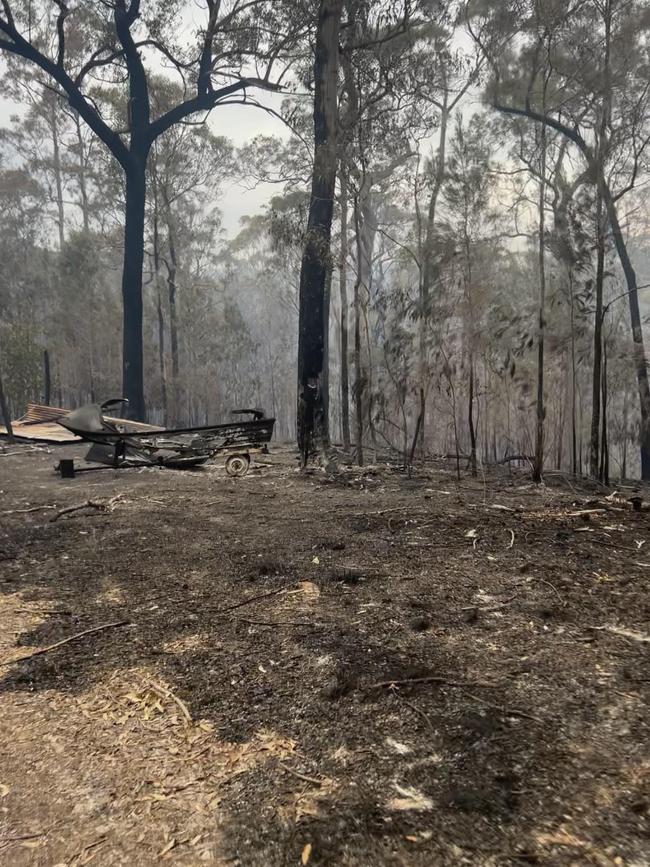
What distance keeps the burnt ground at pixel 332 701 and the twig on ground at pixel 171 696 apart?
1.0 inches

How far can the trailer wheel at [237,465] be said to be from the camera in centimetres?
841

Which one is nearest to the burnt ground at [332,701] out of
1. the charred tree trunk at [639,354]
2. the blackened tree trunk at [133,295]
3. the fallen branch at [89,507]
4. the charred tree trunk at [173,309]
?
the fallen branch at [89,507]

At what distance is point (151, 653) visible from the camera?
248 centimetres

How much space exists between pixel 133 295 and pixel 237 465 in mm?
11641

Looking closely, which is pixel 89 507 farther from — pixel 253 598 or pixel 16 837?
pixel 16 837

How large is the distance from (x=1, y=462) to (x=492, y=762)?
10.4 metres

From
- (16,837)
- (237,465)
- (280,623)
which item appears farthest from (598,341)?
(16,837)

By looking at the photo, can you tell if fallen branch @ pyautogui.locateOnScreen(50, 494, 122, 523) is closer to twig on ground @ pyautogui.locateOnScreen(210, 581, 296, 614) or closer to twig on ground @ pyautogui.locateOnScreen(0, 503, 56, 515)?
twig on ground @ pyautogui.locateOnScreen(0, 503, 56, 515)

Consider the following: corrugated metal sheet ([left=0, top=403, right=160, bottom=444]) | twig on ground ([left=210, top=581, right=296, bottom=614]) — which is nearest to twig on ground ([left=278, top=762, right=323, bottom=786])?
twig on ground ([left=210, top=581, right=296, bottom=614])

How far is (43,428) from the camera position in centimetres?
1445

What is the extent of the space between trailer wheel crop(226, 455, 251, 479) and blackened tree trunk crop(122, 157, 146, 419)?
31.5ft

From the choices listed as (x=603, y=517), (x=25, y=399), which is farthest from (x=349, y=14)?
(x=25, y=399)

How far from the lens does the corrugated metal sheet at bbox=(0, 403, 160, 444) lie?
43.1 ft

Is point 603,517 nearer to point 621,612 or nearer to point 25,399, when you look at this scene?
point 621,612
